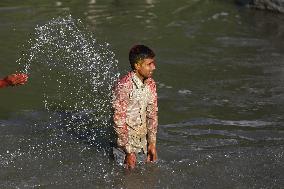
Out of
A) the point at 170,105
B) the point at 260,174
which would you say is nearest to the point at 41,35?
the point at 170,105

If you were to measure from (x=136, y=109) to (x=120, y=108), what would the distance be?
0.92 feet

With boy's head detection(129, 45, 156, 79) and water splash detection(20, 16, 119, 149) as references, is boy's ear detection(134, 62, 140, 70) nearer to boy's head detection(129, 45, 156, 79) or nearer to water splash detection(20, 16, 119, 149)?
boy's head detection(129, 45, 156, 79)

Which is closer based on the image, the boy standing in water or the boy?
the boy

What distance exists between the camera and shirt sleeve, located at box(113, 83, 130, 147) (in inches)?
283

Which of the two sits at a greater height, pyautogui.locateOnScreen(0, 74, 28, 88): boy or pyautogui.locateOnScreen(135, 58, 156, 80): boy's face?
pyautogui.locateOnScreen(135, 58, 156, 80): boy's face

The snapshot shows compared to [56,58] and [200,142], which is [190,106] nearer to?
[200,142]

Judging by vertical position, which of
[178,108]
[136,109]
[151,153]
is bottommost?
[178,108]

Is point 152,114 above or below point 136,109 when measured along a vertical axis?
below

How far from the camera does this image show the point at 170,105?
35.4 feet

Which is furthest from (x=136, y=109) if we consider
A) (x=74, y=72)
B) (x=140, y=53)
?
(x=74, y=72)

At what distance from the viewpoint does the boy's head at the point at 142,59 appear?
706cm

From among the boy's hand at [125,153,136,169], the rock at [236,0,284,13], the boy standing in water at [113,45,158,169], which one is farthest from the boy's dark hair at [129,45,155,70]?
the rock at [236,0,284,13]

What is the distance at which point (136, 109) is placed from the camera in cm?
738

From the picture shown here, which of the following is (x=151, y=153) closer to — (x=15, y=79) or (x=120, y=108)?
(x=120, y=108)
